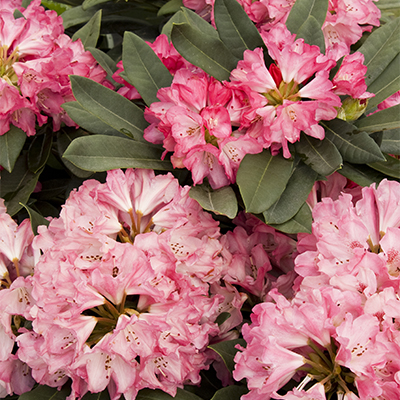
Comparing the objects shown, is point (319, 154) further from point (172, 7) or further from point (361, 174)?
point (172, 7)

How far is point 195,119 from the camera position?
73 cm

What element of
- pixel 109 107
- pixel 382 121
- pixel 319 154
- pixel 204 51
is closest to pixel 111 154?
pixel 109 107

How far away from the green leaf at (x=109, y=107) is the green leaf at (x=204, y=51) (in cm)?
15

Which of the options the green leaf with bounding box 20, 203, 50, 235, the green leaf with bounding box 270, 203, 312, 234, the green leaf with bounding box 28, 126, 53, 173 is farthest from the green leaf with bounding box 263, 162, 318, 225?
the green leaf with bounding box 28, 126, 53, 173

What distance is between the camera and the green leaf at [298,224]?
755 millimetres

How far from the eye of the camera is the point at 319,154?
80cm

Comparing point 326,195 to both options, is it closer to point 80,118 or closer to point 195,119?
point 195,119

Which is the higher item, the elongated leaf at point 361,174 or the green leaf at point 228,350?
the elongated leaf at point 361,174

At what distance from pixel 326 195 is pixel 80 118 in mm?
473

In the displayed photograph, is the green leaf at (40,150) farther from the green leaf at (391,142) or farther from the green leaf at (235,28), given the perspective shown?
the green leaf at (391,142)

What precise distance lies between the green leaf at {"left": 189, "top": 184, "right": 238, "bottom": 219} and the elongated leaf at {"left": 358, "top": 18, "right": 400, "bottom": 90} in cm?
35

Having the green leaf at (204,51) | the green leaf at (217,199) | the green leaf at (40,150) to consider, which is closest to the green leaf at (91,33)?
the green leaf at (40,150)

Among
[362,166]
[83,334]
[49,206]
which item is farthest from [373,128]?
[49,206]

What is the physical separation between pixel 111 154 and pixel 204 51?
9.3 inches
